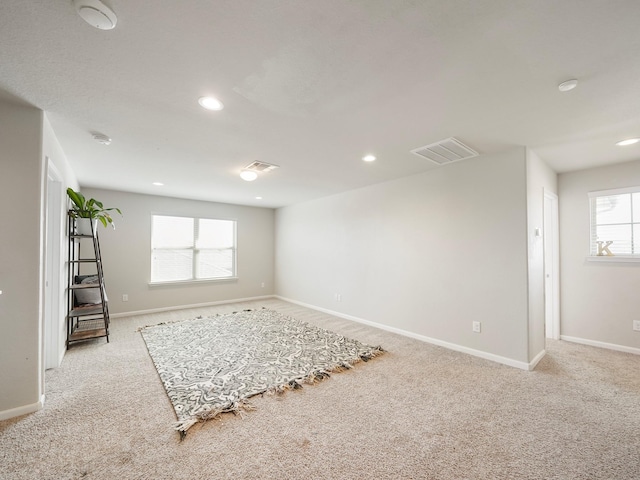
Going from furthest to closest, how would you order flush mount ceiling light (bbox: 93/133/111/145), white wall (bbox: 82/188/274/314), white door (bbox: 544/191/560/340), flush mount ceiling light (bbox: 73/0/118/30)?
white wall (bbox: 82/188/274/314)
white door (bbox: 544/191/560/340)
flush mount ceiling light (bbox: 93/133/111/145)
flush mount ceiling light (bbox: 73/0/118/30)

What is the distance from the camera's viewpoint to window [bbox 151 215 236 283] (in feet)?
18.5

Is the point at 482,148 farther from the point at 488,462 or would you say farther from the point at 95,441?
the point at 95,441

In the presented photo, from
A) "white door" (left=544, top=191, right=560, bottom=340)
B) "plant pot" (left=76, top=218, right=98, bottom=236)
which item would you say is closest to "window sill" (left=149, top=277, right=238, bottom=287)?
"plant pot" (left=76, top=218, right=98, bottom=236)

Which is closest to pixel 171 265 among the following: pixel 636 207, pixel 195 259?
pixel 195 259

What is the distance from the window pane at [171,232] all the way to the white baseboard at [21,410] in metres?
3.72

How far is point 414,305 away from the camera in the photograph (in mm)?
3982

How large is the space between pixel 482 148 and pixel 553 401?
2.54 meters

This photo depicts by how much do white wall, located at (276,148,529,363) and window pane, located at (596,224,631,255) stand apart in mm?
1741

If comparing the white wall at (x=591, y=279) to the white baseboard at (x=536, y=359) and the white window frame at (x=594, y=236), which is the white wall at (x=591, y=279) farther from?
the white baseboard at (x=536, y=359)

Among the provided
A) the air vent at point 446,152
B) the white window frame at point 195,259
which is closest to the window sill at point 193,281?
the white window frame at point 195,259

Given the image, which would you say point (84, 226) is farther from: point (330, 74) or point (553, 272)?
point (553, 272)

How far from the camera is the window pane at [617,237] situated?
3463mm

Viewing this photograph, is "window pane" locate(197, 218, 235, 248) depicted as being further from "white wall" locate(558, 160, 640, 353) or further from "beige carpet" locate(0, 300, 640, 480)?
"white wall" locate(558, 160, 640, 353)

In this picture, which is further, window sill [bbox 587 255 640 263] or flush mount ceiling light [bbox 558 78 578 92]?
window sill [bbox 587 255 640 263]
